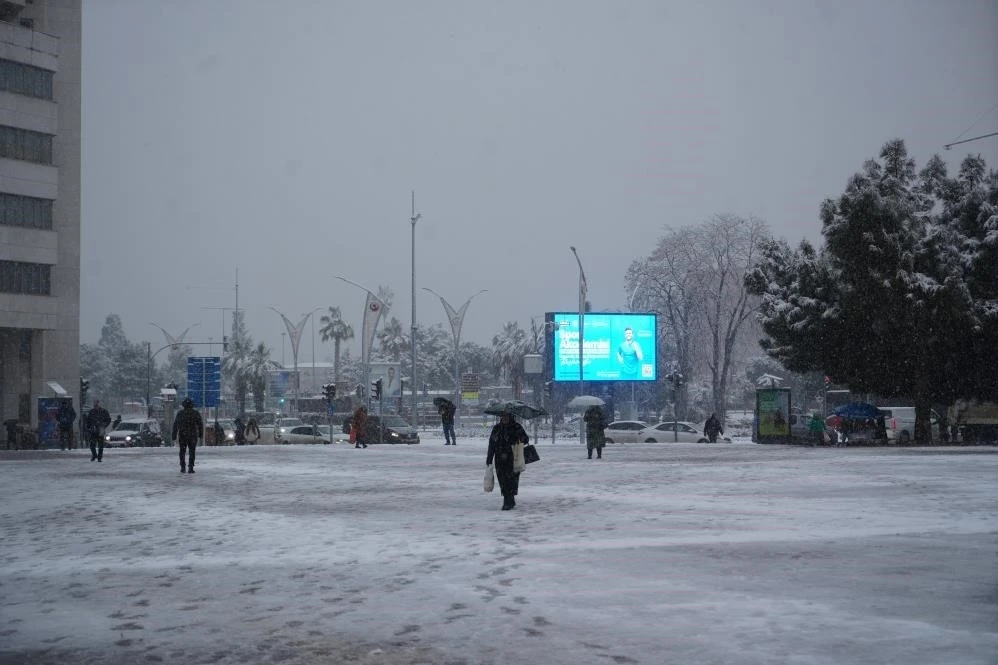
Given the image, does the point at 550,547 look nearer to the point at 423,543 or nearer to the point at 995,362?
the point at 423,543

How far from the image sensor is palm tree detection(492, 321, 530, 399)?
101 m

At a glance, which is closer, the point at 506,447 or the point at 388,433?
the point at 506,447

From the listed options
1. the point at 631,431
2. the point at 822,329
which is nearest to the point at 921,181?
the point at 822,329

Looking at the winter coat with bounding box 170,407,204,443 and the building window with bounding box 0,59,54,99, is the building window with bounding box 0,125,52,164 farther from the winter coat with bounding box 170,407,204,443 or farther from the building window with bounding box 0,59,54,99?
the winter coat with bounding box 170,407,204,443

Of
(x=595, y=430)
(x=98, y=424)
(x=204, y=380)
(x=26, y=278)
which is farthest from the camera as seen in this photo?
(x=26, y=278)

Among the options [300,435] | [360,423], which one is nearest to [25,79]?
[300,435]

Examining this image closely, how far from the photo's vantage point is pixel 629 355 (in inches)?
2520

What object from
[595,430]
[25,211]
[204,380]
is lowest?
[595,430]

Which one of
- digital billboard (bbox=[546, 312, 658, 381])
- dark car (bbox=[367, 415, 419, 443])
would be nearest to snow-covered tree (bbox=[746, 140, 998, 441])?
digital billboard (bbox=[546, 312, 658, 381])

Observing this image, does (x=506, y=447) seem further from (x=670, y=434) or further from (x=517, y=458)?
(x=670, y=434)

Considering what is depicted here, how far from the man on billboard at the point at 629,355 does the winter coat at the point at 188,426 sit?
38.5 meters

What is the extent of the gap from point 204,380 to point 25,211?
13.5 m

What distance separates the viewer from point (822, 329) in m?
48.7

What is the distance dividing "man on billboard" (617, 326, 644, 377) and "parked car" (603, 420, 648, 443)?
16.8 feet
